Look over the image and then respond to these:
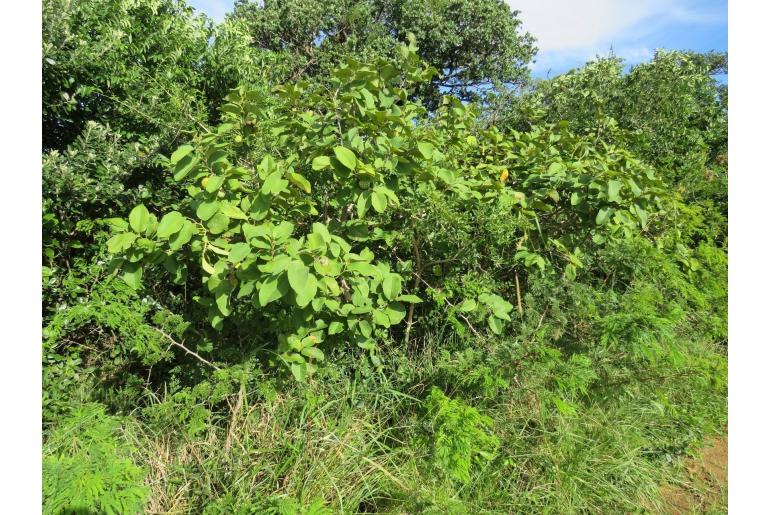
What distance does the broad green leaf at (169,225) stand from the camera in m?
1.51

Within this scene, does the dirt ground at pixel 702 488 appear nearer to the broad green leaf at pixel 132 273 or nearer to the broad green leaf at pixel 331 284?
the broad green leaf at pixel 331 284

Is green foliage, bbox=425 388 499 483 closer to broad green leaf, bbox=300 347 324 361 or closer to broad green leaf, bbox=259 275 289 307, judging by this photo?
broad green leaf, bbox=300 347 324 361

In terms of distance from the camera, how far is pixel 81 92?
8.64ft

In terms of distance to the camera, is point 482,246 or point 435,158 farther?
point 482,246

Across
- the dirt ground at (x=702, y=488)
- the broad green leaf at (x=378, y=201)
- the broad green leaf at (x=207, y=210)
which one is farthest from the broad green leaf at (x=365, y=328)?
the dirt ground at (x=702, y=488)

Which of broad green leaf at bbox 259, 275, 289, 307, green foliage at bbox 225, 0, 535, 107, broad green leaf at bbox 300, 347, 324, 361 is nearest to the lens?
broad green leaf at bbox 259, 275, 289, 307

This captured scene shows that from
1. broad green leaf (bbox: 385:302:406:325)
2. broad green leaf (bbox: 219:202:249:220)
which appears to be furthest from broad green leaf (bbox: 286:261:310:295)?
broad green leaf (bbox: 385:302:406:325)

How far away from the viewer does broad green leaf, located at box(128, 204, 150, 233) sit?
5.13ft

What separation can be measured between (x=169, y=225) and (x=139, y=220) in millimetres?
124

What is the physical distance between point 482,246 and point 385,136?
0.86 meters

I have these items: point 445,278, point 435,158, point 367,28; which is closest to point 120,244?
point 435,158

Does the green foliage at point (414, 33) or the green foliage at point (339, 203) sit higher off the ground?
the green foliage at point (414, 33)

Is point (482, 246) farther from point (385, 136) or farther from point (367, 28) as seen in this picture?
point (367, 28)

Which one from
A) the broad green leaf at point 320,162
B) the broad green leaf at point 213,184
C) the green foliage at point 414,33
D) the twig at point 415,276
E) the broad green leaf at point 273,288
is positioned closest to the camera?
the broad green leaf at point 273,288
